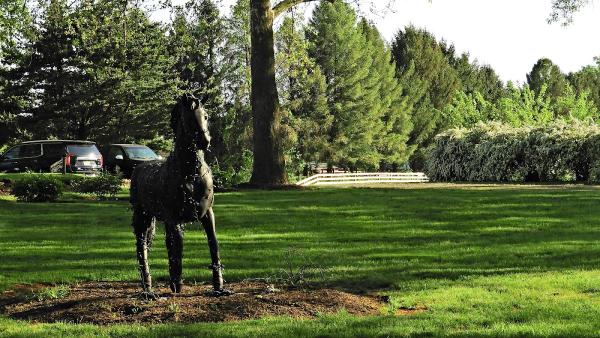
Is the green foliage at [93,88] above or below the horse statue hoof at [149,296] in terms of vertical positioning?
above

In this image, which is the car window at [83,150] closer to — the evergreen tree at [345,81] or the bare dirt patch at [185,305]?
the bare dirt patch at [185,305]

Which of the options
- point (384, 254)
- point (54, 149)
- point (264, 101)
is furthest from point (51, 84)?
point (384, 254)

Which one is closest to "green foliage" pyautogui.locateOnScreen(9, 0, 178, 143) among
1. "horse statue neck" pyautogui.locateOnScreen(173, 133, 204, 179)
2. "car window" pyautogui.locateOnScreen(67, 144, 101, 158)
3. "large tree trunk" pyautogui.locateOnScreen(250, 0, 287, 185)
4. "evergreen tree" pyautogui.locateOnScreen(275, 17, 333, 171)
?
"evergreen tree" pyautogui.locateOnScreen(275, 17, 333, 171)

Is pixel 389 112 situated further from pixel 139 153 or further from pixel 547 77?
pixel 547 77

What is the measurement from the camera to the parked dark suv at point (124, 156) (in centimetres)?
3341

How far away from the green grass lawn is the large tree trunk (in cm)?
340

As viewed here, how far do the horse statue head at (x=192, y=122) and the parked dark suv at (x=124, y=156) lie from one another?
25591 mm

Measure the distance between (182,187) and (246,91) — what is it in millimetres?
54230

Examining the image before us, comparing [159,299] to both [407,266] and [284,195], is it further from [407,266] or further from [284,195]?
[284,195]

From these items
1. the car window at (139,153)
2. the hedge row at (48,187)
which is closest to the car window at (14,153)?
the car window at (139,153)

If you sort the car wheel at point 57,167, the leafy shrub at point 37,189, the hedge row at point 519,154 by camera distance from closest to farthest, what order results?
the leafy shrub at point 37,189 → the car wheel at point 57,167 → the hedge row at point 519,154

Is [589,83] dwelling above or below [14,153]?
above

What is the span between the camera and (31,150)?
1283 inches

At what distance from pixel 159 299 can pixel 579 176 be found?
2686 cm
